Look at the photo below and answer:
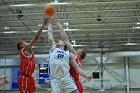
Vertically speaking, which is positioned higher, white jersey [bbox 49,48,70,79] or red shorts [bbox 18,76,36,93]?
white jersey [bbox 49,48,70,79]

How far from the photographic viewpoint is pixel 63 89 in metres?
4.07

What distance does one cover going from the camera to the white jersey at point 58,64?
4.08m

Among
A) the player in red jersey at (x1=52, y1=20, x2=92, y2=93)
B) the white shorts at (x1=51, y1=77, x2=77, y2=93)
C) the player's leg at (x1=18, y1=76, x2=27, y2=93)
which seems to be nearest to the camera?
the white shorts at (x1=51, y1=77, x2=77, y2=93)

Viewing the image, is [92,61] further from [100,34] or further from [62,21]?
[62,21]

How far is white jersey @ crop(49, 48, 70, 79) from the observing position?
4082 mm

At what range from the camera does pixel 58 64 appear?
13.4 feet

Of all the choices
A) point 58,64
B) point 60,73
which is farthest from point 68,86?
point 58,64

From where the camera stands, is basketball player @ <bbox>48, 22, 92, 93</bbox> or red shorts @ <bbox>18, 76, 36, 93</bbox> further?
red shorts @ <bbox>18, 76, 36, 93</bbox>

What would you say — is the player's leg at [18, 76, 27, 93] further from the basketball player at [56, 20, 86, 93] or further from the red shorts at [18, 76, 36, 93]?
the basketball player at [56, 20, 86, 93]

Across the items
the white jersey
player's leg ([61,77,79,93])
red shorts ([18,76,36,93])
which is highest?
the white jersey

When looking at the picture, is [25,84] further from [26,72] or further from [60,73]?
[60,73]

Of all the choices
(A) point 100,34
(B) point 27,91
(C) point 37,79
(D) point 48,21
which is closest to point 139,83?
(A) point 100,34

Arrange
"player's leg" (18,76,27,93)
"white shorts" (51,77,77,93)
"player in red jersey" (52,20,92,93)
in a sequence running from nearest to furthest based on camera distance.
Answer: "white shorts" (51,77,77,93)
"player in red jersey" (52,20,92,93)
"player's leg" (18,76,27,93)

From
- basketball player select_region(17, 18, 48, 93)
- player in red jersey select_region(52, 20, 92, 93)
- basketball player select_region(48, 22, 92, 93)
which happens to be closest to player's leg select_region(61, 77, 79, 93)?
basketball player select_region(48, 22, 92, 93)
